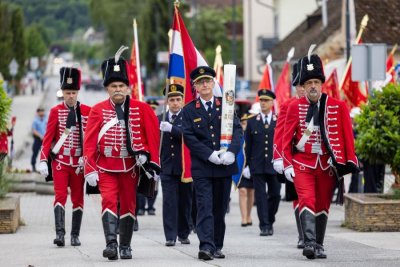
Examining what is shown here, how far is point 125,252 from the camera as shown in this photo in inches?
525

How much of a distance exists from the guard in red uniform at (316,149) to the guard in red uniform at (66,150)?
294 cm

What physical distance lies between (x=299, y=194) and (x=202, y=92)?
4.79ft

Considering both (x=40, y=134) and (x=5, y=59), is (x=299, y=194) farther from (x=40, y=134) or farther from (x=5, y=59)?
(x=5, y=59)

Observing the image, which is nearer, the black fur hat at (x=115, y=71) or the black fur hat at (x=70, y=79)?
the black fur hat at (x=115, y=71)

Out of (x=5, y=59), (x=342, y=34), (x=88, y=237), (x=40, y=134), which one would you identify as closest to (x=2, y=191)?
(x=88, y=237)

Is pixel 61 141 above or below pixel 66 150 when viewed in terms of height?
above

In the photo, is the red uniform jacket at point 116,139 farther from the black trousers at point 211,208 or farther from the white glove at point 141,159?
the black trousers at point 211,208

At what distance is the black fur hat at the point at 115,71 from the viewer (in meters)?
13.5

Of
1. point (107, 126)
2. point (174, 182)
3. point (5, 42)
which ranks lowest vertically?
point (174, 182)

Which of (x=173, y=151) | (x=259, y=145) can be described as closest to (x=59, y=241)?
(x=173, y=151)

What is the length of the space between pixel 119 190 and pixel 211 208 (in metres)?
0.97

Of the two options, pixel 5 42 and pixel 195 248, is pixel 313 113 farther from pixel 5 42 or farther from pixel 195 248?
pixel 5 42

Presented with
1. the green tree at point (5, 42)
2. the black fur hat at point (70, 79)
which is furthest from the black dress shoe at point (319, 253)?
the green tree at point (5, 42)

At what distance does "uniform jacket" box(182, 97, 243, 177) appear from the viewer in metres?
13.5
